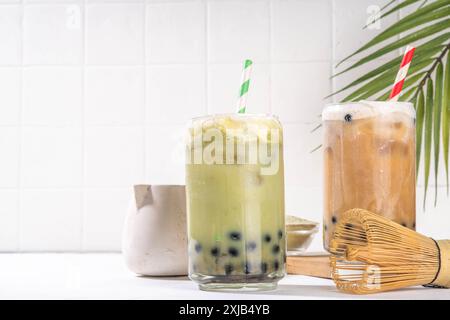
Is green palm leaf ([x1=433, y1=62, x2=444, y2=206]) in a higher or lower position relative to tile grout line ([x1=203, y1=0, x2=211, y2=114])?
lower

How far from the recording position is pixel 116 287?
981mm

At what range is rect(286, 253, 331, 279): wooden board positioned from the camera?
42.2 inches

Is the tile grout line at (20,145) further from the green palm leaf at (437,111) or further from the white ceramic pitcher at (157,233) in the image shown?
the green palm leaf at (437,111)

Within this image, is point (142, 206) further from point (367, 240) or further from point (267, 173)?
point (367, 240)

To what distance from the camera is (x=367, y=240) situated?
2.99ft

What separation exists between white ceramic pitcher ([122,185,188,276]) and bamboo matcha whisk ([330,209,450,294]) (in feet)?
0.93

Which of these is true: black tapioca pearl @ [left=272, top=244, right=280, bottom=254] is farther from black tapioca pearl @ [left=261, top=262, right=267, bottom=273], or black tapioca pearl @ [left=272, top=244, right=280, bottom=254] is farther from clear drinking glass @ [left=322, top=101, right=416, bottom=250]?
clear drinking glass @ [left=322, top=101, right=416, bottom=250]

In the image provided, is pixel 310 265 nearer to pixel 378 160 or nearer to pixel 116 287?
pixel 378 160

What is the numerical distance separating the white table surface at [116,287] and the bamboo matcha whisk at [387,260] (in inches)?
0.7

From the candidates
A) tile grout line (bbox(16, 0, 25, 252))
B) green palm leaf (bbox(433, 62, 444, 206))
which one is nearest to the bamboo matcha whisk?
green palm leaf (bbox(433, 62, 444, 206))

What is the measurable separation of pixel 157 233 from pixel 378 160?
0.39 m

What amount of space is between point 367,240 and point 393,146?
19 centimetres

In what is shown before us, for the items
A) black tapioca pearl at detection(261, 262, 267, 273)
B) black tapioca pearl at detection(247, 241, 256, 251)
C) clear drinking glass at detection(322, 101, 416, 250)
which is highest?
clear drinking glass at detection(322, 101, 416, 250)
